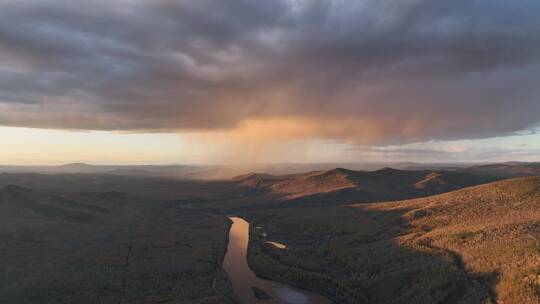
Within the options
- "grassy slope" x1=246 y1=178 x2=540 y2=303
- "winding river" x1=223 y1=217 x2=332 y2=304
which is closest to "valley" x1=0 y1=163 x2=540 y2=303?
"grassy slope" x1=246 y1=178 x2=540 y2=303

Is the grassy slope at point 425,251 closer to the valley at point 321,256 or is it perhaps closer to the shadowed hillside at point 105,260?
the valley at point 321,256

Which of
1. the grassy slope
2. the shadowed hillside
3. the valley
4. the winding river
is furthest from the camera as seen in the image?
the winding river

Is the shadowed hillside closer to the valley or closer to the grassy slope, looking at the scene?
the valley

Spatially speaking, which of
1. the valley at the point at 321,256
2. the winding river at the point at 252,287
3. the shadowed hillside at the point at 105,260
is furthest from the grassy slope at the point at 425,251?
the shadowed hillside at the point at 105,260

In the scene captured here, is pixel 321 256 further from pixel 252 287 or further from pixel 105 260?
pixel 105 260

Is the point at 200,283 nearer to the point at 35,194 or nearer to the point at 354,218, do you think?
the point at 354,218

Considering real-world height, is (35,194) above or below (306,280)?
above

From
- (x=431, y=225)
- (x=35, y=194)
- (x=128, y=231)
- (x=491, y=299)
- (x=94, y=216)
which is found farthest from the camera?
(x=35, y=194)

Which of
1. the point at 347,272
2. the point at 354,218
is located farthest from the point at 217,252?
the point at 354,218
